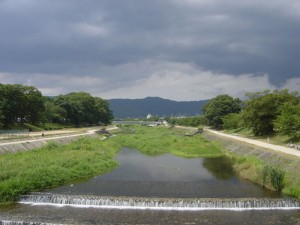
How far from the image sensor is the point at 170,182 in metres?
32.8

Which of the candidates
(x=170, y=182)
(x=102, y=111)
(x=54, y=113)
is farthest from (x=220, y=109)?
(x=170, y=182)

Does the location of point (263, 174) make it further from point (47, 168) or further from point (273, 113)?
point (273, 113)

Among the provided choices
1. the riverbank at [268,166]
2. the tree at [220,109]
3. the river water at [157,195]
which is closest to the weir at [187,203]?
the river water at [157,195]

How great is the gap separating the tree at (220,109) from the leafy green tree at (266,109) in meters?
42.3

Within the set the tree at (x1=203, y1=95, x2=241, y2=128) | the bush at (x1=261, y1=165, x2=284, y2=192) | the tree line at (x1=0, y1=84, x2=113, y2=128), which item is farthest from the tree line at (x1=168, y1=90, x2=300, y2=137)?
the tree line at (x1=0, y1=84, x2=113, y2=128)

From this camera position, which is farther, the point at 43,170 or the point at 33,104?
the point at 33,104

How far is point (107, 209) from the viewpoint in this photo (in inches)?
981

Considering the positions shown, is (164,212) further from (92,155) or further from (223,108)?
(223,108)

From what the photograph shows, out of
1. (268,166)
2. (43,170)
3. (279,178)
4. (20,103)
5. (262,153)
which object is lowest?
(279,178)

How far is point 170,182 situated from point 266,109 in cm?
3415

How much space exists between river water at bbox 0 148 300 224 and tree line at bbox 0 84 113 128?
126ft

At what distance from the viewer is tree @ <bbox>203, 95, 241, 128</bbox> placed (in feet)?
354

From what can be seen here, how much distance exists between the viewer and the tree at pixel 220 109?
108 meters

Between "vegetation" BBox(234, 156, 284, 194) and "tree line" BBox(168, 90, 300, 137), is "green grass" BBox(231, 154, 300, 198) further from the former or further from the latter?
"tree line" BBox(168, 90, 300, 137)
